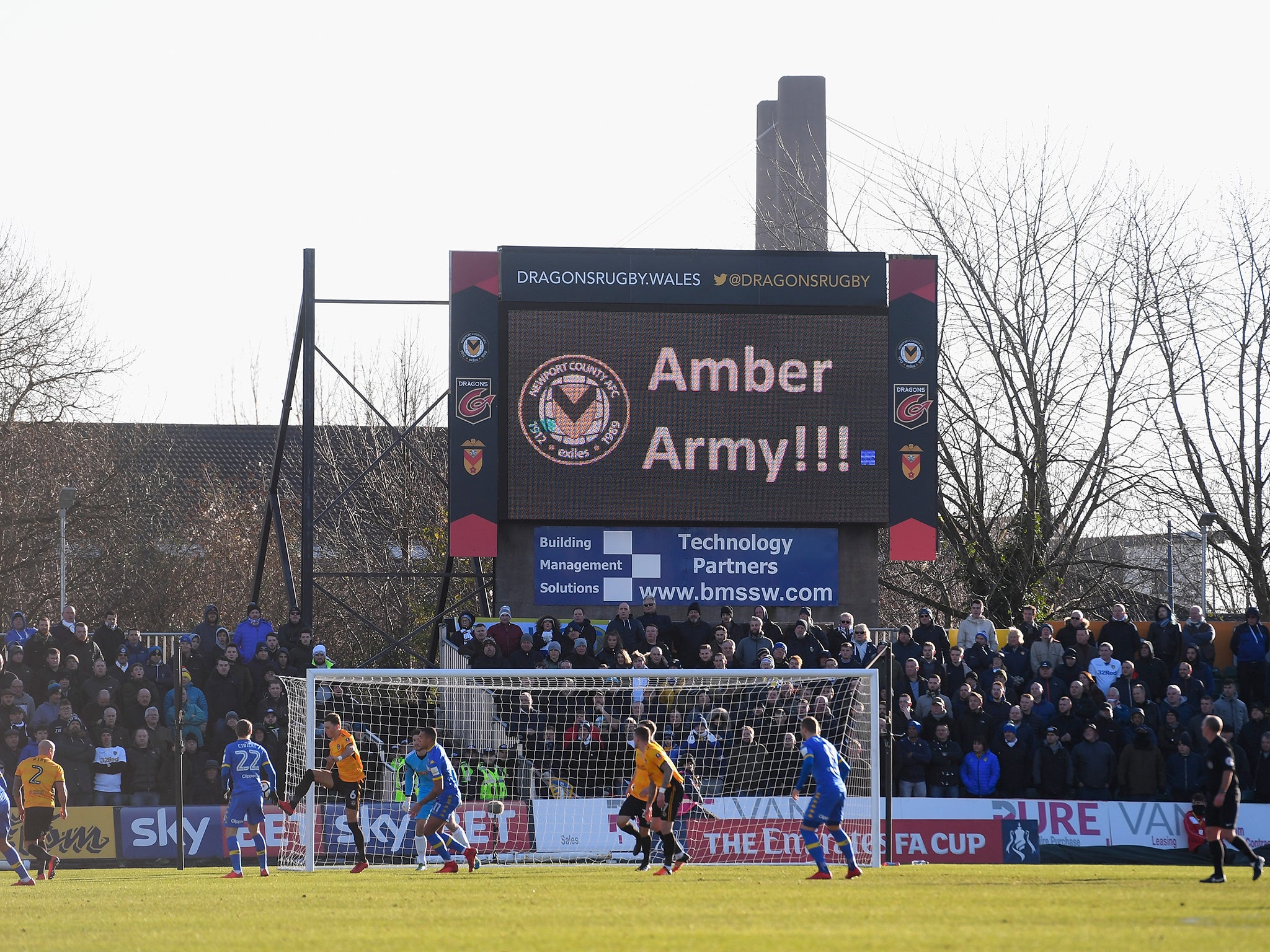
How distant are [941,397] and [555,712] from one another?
15.2 m

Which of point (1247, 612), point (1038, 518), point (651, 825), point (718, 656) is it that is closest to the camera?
point (651, 825)

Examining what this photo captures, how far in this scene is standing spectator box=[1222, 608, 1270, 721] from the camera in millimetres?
21812

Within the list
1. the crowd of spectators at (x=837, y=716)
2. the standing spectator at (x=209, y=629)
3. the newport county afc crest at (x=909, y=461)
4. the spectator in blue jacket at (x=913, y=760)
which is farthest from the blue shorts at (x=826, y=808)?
the standing spectator at (x=209, y=629)

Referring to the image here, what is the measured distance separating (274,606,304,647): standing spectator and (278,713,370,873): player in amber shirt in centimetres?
365

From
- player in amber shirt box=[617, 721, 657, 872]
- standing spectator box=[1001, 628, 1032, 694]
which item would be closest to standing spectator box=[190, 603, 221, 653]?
player in amber shirt box=[617, 721, 657, 872]

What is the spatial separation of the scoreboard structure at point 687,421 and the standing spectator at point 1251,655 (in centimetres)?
508

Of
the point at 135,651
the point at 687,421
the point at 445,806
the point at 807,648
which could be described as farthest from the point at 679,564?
the point at 135,651

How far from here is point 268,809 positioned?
1998cm

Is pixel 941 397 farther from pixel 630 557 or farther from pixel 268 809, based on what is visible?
pixel 268 809

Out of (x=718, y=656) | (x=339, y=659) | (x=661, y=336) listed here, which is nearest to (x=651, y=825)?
(x=718, y=656)

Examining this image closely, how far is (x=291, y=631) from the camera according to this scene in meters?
21.6

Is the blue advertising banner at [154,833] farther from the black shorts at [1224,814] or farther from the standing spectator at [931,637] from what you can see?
the black shorts at [1224,814]

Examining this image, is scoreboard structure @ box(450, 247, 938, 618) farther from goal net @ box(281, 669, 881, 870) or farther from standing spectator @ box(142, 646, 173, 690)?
standing spectator @ box(142, 646, 173, 690)

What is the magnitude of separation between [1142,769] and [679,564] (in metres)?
6.71
